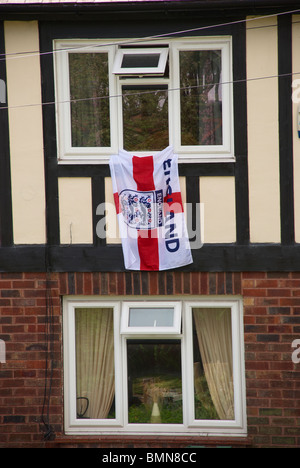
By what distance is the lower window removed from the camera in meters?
6.93

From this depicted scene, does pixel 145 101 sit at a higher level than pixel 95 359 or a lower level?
higher

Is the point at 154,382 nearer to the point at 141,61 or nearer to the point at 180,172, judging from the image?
the point at 180,172

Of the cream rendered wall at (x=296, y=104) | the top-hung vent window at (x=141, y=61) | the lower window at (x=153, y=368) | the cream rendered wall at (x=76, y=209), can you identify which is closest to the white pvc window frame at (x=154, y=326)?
the lower window at (x=153, y=368)

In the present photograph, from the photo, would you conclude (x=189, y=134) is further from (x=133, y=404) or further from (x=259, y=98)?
(x=133, y=404)

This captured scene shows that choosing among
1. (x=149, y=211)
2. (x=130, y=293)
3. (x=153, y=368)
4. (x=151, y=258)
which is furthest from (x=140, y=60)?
(x=153, y=368)

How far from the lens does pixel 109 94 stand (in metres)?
6.91

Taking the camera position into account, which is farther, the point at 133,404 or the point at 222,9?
the point at 133,404

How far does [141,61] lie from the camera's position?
266 inches

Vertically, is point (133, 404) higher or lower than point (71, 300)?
lower

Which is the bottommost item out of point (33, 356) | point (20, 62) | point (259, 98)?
point (33, 356)

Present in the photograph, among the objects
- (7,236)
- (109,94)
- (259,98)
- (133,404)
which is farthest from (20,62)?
(133,404)

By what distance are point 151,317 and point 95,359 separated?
81 centimetres

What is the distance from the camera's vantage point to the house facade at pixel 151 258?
6684 millimetres

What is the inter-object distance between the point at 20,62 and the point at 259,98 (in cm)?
256
